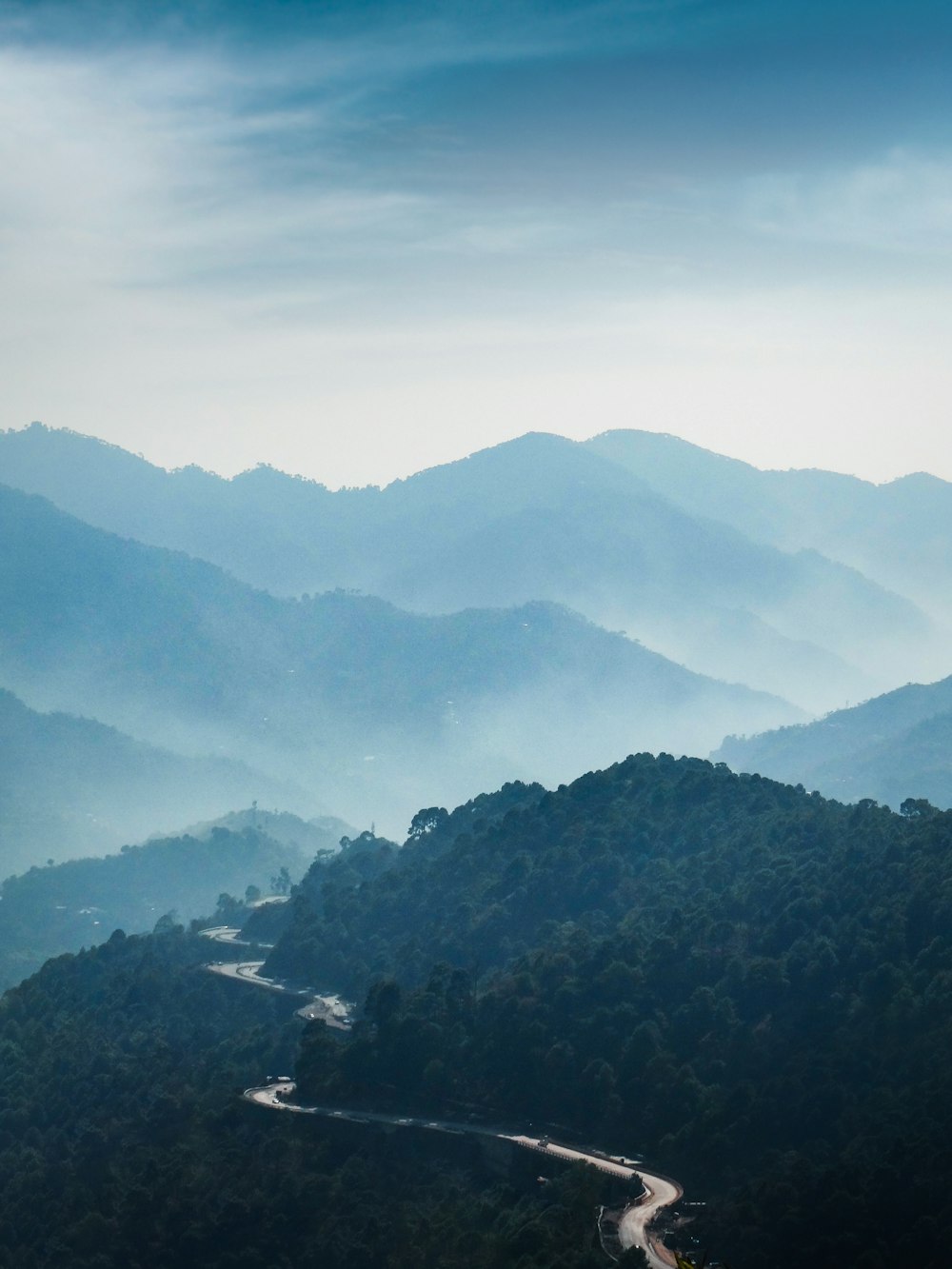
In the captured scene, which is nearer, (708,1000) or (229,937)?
(708,1000)

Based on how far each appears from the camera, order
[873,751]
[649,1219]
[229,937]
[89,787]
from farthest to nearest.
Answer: [89,787] → [873,751] → [229,937] → [649,1219]

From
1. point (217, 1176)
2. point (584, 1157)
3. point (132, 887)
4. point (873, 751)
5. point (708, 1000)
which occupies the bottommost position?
point (217, 1176)

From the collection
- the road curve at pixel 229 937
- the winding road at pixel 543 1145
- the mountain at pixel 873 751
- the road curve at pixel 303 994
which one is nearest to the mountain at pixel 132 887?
the road curve at pixel 229 937

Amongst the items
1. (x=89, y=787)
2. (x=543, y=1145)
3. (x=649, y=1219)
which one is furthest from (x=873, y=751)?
(x=649, y=1219)

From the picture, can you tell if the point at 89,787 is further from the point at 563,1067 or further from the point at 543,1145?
the point at 543,1145

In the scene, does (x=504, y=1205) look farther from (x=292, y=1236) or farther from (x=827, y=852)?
(x=827, y=852)

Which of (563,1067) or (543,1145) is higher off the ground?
(563,1067)
